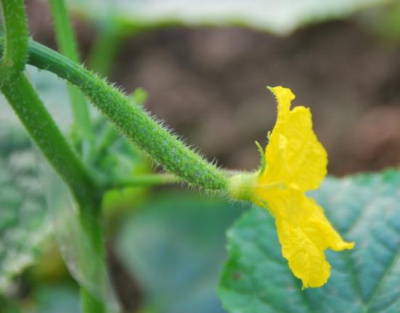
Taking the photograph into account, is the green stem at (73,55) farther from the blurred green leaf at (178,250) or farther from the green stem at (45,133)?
the blurred green leaf at (178,250)

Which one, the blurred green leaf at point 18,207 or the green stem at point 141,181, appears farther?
the blurred green leaf at point 18,207

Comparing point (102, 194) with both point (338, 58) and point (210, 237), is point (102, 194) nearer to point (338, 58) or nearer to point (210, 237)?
point (210, 237)

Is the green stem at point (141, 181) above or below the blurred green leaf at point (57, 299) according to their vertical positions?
below

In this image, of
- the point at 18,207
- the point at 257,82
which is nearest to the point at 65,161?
the point at 18,207

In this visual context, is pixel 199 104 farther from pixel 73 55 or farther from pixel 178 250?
pixel 73 55

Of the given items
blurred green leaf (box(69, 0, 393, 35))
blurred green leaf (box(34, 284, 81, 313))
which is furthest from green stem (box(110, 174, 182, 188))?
blurred green leaf (box(69, 0, 393, 35))

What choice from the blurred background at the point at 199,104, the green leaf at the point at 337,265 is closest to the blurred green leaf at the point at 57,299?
the blurred background at the point at 199,104
